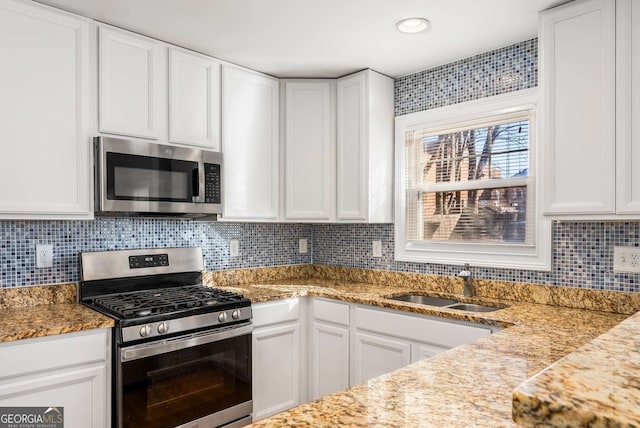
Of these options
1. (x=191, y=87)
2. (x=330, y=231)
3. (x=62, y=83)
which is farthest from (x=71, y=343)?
(x=330, y=231)

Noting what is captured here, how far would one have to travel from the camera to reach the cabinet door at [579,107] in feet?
6.53

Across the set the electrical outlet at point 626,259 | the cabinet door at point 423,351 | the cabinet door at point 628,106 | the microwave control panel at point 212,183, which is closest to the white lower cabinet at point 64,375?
the microwave control panel at point 212,183

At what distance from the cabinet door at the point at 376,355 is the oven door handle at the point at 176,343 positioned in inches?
27.2

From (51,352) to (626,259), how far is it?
2703 millimetres

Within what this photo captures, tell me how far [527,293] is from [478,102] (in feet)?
3.94

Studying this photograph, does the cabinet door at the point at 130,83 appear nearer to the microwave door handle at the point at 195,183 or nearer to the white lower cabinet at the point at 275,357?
the microwave door handle at the point at 195,183

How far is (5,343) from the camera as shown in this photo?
1.77 meters

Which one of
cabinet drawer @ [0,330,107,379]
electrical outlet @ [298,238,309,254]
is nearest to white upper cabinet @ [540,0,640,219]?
electrical outlet @ [298,238,309,254]

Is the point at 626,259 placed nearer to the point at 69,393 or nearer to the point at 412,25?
the point at 412,25

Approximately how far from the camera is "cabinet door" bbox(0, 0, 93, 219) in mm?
2068

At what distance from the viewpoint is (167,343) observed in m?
2.18

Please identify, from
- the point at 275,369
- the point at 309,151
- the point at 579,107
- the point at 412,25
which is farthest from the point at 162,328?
the point at 579,107

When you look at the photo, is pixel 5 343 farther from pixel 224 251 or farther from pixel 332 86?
pixel 332 86

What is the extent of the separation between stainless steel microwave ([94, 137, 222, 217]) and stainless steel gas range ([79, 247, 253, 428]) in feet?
1.28
